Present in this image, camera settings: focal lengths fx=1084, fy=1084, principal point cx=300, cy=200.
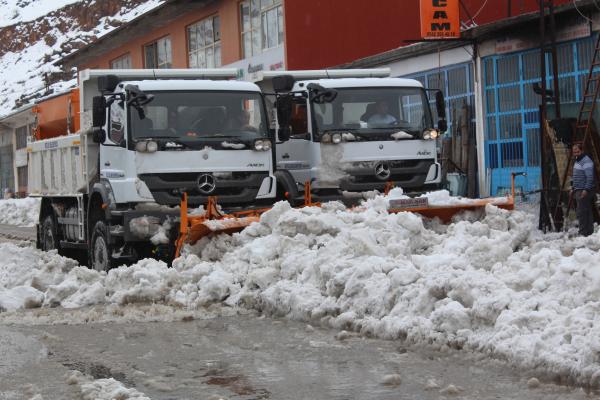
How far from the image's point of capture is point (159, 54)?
44.9m

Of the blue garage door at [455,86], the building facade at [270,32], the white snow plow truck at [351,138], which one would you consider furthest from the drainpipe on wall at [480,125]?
the white snow plow truck at [351,138]

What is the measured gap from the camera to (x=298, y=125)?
16.4 metres

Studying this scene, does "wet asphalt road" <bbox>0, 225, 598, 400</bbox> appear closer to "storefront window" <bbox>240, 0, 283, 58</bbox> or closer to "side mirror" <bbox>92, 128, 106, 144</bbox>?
"side mirror" <bbox>92, 128, 106, 144</bbox>

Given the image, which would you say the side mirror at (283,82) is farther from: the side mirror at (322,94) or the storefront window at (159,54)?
the storefront window at (159,54)

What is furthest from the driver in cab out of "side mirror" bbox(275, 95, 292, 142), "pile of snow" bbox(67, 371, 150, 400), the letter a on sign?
"pile of snow" bbox(67, 371, 150, 400)

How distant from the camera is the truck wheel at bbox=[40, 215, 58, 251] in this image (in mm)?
18500

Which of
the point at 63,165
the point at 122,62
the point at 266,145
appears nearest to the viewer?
the point at 266,145

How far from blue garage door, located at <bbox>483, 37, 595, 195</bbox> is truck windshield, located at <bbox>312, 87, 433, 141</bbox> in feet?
21.6

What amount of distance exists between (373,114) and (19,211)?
1150 inches

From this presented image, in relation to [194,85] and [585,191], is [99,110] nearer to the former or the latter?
[194,85]

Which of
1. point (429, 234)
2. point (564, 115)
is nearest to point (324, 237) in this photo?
point (429, 234)

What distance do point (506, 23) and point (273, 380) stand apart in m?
15.9

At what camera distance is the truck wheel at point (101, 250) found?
14828 millimetres

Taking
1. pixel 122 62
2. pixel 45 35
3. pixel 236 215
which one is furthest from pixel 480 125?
pixel 45 35
